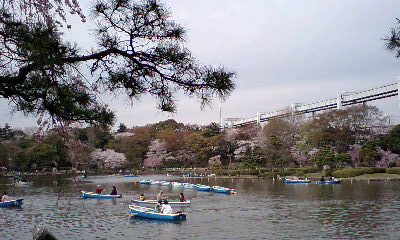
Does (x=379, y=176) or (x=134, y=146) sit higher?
(x=134, y=146)

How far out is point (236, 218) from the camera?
18.4 meters

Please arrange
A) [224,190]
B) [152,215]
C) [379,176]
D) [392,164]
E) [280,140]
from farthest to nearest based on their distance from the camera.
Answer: [280,140]
[392,164]
[379,176]
[224,190]
[152,215]

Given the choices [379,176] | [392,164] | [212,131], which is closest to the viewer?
[379,176]

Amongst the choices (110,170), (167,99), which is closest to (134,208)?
(167,99)

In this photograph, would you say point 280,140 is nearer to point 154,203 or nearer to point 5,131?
point 154,203

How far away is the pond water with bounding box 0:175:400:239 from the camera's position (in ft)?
49.3

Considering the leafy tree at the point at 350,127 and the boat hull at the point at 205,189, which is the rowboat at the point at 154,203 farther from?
the leafy tree at the point at 350,127

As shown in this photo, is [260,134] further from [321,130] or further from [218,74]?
[218,74]

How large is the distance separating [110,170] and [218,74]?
62905 millimetres

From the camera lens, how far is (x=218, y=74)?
4.27 metres

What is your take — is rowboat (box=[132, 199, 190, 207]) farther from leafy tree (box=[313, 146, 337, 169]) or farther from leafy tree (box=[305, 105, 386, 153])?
leafy tree (box=[305, 105, 386, 153])

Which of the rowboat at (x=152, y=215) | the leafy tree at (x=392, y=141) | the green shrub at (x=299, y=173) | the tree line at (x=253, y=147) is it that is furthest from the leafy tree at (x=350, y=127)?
the rowboat at (x=152, y=215)

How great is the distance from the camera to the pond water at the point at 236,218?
15023mm

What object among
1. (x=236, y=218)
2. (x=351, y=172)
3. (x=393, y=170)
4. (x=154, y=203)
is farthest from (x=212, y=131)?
(x=236, y=218)
